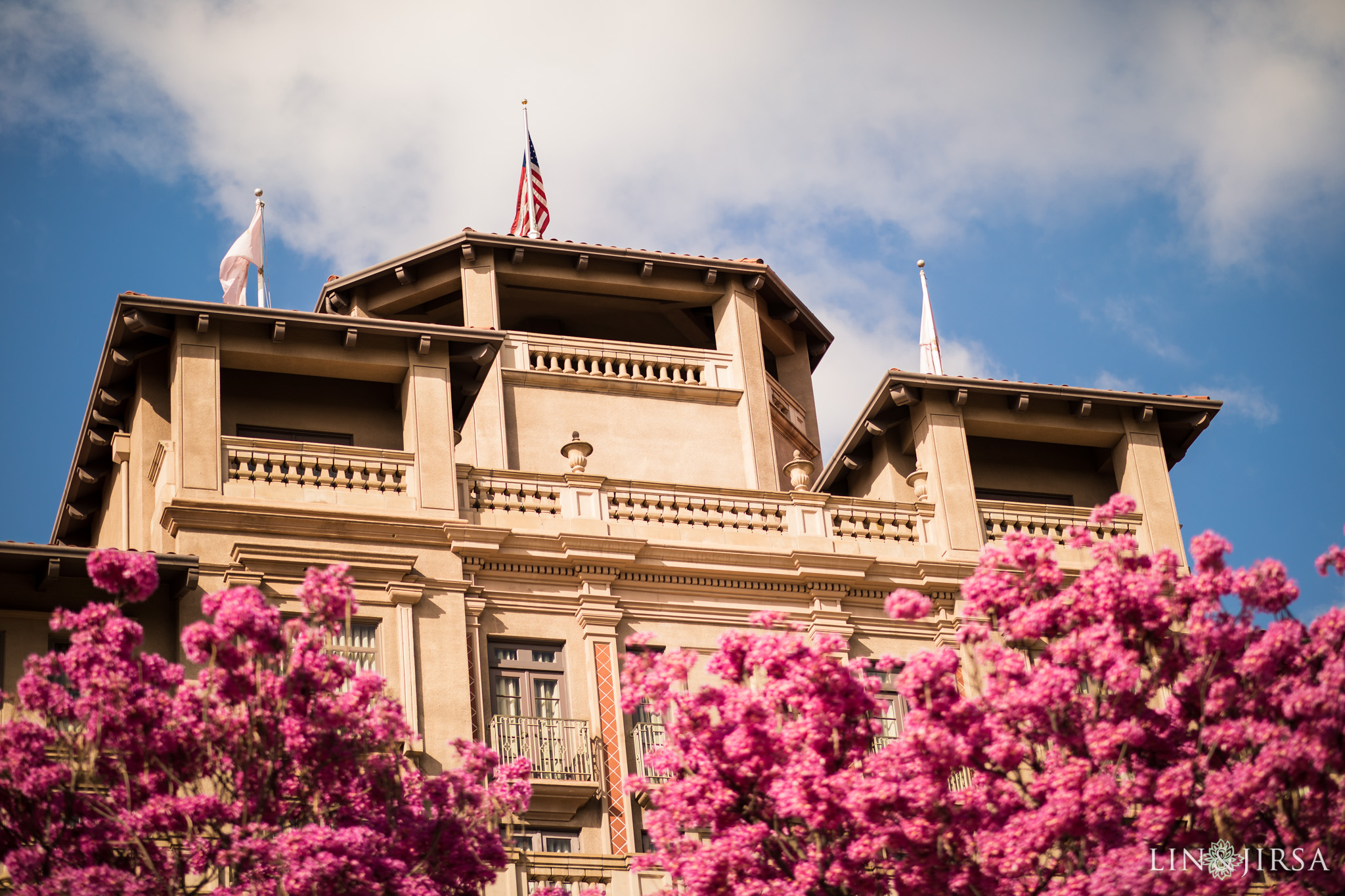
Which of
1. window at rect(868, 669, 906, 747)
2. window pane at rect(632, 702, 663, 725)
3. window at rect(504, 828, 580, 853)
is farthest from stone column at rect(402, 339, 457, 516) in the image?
window at rect(868, 669, 906, 747)

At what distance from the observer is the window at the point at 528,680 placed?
27875mm

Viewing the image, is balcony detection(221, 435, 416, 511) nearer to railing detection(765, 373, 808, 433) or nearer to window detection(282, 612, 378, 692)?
window detection(282, 612, 378, 692)

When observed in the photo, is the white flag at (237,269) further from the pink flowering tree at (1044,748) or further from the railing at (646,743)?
Result: the pink flowering tree at (1044,748)

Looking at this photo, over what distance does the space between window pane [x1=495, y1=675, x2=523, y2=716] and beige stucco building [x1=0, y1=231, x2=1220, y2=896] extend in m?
0.04

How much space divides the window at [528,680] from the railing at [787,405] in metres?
9.51

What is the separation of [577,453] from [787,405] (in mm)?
7321

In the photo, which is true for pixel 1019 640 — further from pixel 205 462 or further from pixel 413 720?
pixel 205 462

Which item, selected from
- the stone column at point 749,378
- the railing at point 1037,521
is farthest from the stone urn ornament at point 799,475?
the railing at point 1037,521

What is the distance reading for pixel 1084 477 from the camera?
34.2 m

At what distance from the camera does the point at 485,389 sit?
34.2 m

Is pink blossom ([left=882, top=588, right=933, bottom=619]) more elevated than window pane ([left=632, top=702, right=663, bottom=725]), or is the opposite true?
window pane ([left=632, top=702, right=663, bottom=725])

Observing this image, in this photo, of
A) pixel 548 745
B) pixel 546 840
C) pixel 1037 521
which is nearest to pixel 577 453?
pixel 548 745

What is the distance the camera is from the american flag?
39.0 metres

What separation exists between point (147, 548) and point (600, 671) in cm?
719
